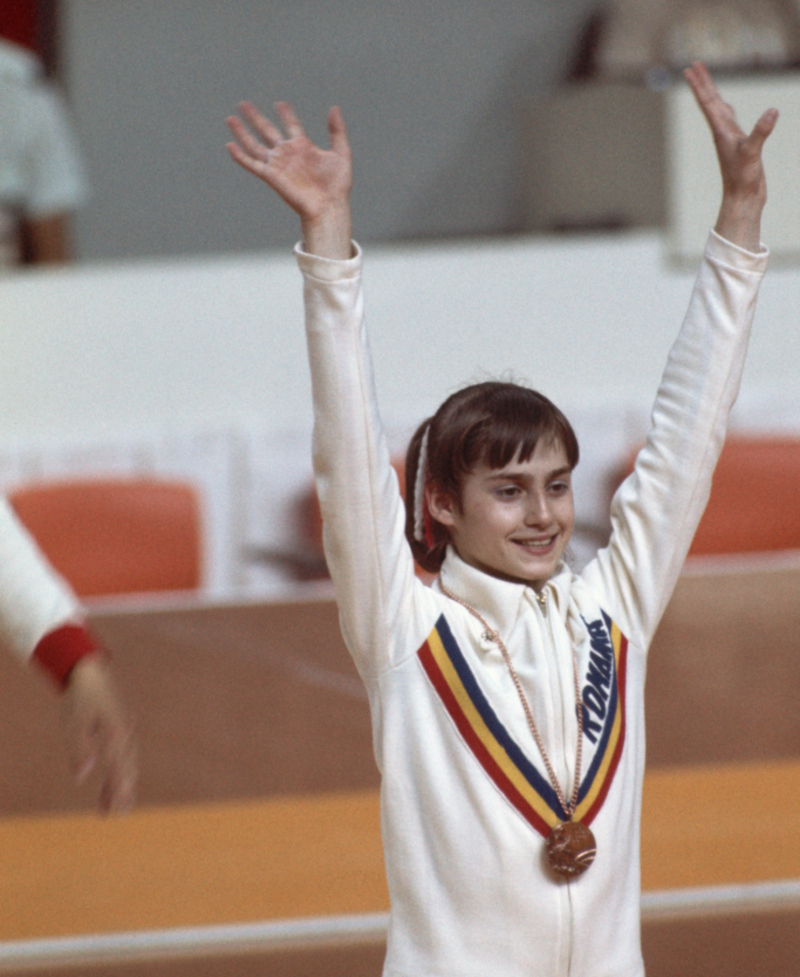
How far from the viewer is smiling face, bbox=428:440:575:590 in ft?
3.51

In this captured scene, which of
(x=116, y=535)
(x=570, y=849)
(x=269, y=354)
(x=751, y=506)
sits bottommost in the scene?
(x=751, y=506)

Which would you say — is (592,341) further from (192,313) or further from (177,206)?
(177,206)

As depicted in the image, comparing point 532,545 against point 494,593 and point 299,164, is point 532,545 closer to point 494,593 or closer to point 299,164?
point 494,593

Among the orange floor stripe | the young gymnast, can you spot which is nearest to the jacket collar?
the young gymnast

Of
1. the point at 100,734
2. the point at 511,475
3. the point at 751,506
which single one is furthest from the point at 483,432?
the point at 751,506

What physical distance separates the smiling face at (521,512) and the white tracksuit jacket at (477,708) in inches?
0.9

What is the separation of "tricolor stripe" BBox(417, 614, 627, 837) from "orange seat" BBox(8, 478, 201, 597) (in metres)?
2.03

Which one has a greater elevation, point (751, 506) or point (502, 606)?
point (502, 606)

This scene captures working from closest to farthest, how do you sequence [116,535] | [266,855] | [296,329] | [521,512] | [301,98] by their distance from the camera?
[521,512] < [266,855] < [116,535] < [296,329] < [301,98]

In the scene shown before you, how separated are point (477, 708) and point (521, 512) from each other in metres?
0.16

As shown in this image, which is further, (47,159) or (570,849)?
(47,159)

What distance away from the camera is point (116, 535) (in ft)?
9.93

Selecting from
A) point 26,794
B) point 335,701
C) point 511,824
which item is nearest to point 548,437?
point 511,824

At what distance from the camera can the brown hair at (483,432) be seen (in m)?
1.08
